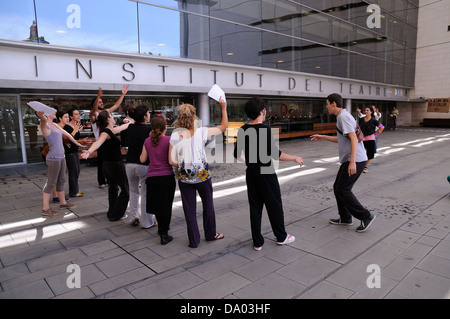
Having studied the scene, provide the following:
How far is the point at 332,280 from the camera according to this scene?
10.5 ft

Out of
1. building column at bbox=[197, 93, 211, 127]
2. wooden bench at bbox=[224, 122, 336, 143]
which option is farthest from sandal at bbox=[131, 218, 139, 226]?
wooden bench at bbox=[224, 122, 336, 143]

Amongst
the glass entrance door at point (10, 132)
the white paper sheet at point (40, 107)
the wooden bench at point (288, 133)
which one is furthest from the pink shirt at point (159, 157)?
the wooden bench at point (288, 133)

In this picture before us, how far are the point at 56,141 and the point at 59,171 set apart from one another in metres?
0.52

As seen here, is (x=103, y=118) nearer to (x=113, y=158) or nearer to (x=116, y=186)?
(x=113, y=158)

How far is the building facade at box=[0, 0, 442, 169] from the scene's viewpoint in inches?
364

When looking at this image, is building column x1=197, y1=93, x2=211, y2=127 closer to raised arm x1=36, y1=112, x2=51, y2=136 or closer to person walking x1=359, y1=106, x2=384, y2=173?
person walking x1=359, y1=106, x2=384, y2=173

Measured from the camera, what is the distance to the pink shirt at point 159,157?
4.02 metres

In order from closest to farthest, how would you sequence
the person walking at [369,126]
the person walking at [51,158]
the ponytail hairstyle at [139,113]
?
1. the ponytail hairstyle at [139,113]
2. the person walking at [51,158]
3. the person walking at [369,126]

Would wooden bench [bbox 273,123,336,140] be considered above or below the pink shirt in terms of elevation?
below

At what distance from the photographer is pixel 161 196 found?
13.4 ft

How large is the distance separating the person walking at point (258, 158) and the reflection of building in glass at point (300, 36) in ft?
29.8

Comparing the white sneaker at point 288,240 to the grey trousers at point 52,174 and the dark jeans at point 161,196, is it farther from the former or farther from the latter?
the grey trousers at point 52,174
